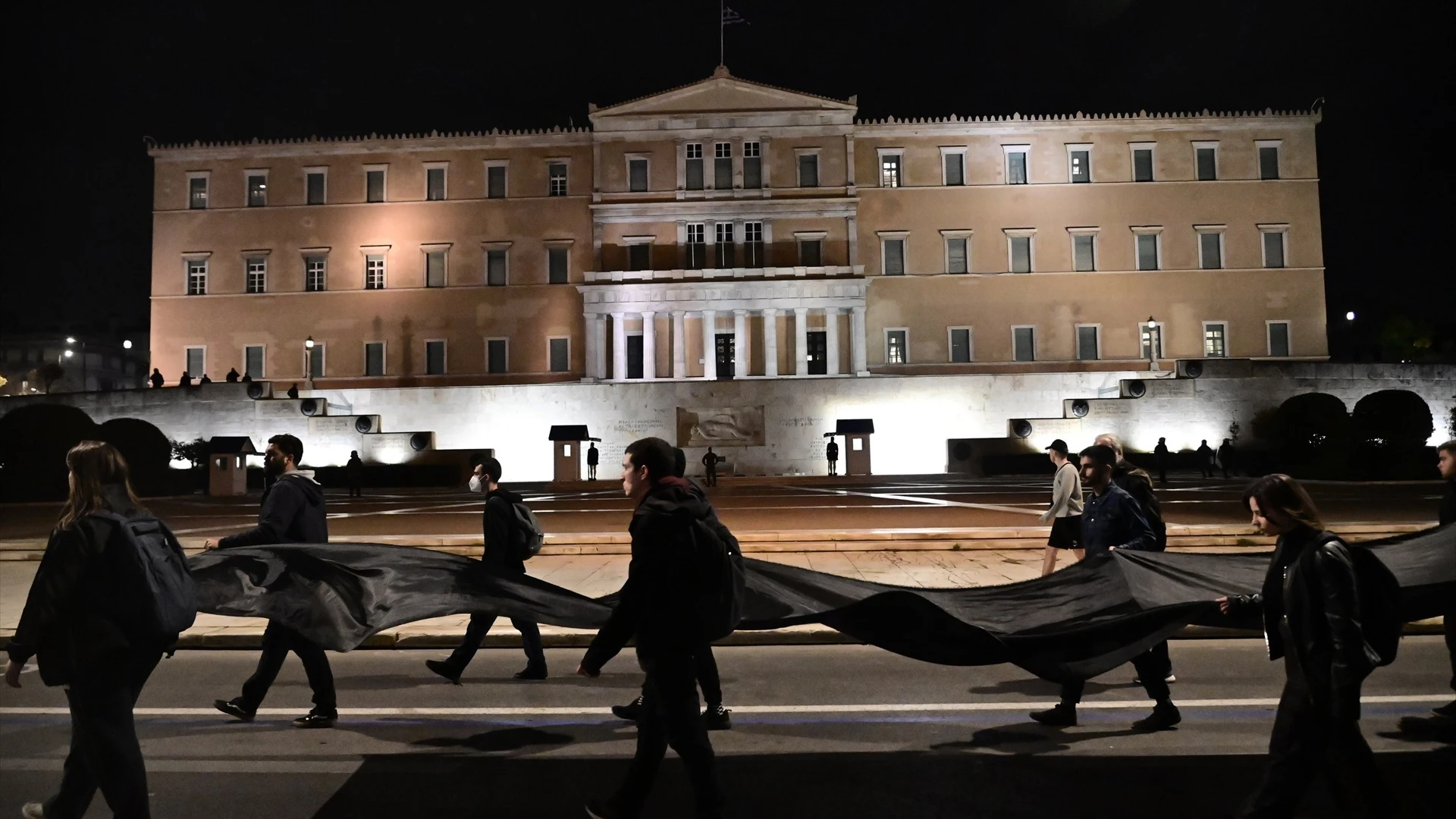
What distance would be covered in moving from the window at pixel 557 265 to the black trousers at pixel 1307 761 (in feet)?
146

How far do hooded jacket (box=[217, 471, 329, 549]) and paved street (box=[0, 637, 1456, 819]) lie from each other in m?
1.21

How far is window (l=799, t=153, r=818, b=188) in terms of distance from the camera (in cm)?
4581

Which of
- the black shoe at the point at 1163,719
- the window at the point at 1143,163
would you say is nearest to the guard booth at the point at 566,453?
the black shoe at the point at 1163,719

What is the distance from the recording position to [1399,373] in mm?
37500

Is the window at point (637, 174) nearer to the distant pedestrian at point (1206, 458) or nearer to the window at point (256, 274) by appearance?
the window at point (256, 274)

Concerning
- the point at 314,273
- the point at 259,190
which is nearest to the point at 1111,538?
the point at 314,273

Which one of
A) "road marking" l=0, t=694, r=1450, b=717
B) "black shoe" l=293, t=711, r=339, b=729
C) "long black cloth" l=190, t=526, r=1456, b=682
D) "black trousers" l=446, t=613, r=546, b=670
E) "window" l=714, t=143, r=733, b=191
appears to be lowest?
"road marking" l=0, t=694, r=1450, b=717

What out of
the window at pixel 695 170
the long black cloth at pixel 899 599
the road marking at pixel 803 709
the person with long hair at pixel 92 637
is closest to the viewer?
the person with long hair at pixel 92 637

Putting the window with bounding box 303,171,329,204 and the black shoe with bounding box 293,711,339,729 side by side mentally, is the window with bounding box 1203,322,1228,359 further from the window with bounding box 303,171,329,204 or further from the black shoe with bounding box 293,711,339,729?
the black shoe with bounding box 293,711,339,729

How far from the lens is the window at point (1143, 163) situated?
4612 centimetres

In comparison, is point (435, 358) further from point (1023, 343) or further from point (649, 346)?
point (1023, 343)

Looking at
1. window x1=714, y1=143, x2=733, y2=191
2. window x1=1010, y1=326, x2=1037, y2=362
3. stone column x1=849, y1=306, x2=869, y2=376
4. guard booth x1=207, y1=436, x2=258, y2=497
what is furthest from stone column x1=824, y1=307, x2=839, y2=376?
guard booth x1=207, y1=436, x2=258, y2=497

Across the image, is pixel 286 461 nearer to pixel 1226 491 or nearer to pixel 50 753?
pixel 50 753

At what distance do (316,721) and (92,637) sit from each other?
7.81 feet
